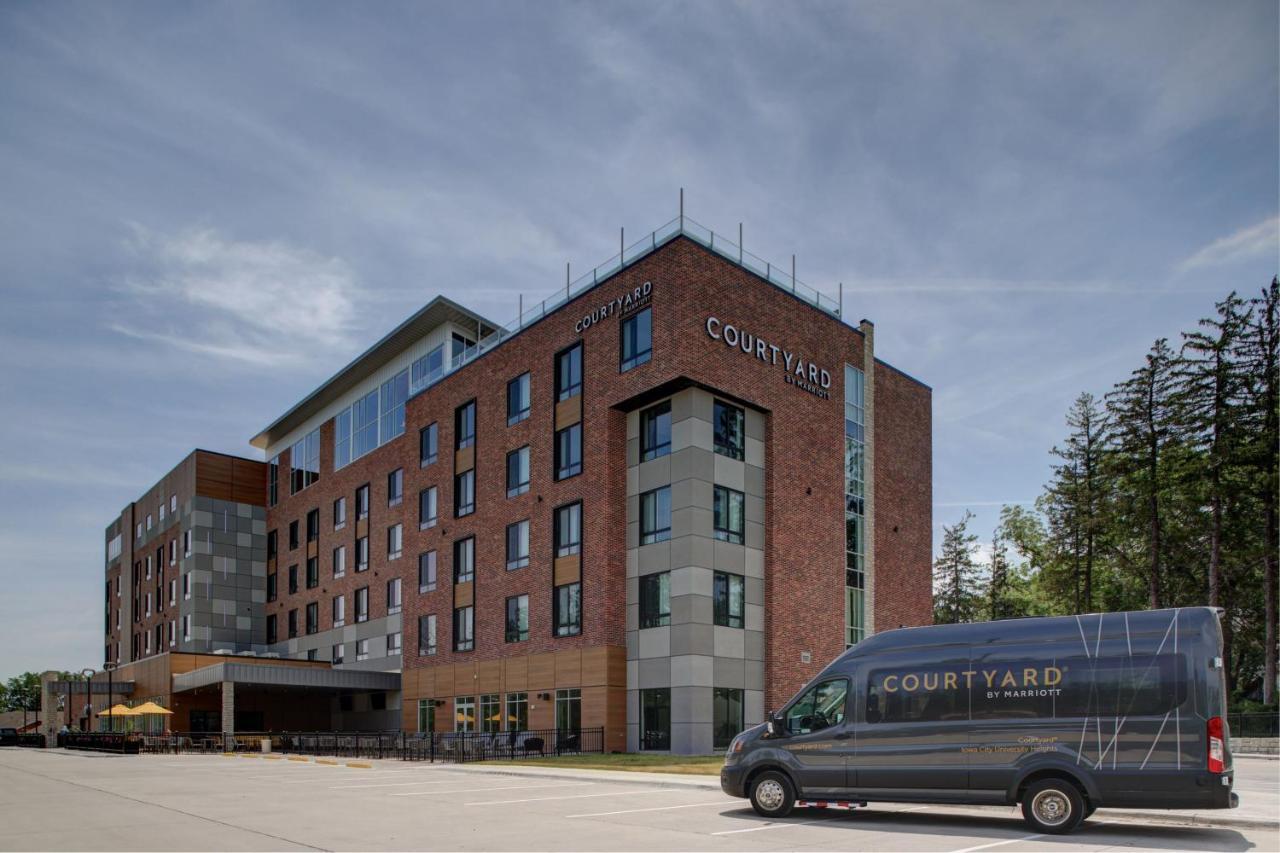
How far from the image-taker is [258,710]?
64.2 metres

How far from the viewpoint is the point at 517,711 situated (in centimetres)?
3912

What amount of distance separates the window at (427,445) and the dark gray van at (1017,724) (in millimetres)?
35013

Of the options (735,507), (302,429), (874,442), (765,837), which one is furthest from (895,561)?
(302,429)

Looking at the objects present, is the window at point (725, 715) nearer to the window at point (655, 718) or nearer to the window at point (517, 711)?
→ the window at point (655, 718)

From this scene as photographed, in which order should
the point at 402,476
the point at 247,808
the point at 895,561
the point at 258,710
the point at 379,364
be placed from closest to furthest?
the point at 247,808 → the point at 895,561 → the point at 402,476 → the point at 379,364 → the point at 258,710

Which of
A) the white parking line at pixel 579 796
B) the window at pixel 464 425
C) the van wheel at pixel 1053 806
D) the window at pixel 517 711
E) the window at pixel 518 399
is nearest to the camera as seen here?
the van wheel at pixel 1053 806

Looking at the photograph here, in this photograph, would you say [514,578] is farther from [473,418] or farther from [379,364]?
[379,364]

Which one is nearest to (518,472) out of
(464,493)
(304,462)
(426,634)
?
(464,493)

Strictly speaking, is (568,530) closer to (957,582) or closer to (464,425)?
(464,425)

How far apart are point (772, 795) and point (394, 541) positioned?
41121mm

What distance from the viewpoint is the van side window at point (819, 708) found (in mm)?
14188

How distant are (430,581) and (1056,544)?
1637 inches

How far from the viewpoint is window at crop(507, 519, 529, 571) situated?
40.0 m

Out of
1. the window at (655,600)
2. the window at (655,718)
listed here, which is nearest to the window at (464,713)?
the window at (655,718)
